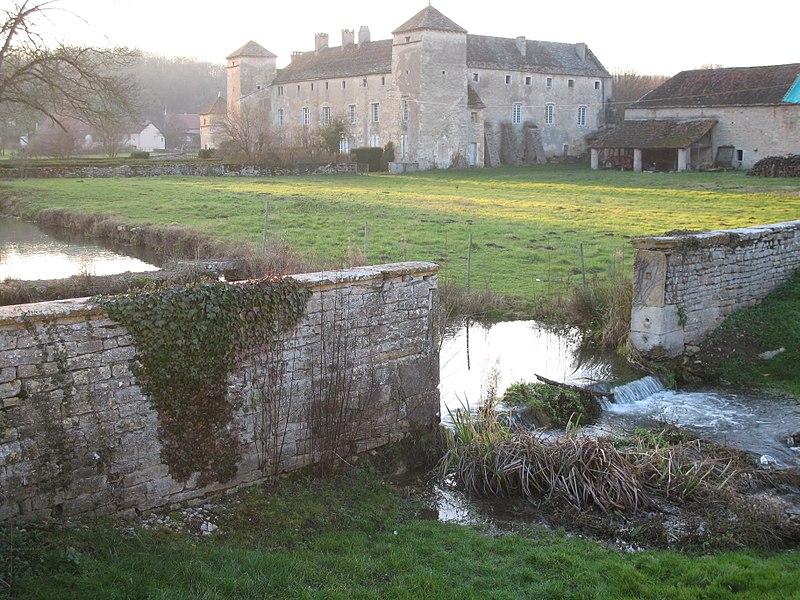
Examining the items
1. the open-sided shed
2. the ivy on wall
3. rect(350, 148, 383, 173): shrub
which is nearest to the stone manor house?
rect(350, 148, 383, 173): shrub

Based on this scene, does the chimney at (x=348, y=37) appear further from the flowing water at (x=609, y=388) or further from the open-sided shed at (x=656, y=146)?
the flowing water at (x=609, y=388)

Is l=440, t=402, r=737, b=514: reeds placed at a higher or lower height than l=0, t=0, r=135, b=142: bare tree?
lower

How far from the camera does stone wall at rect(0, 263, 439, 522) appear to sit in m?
6.50

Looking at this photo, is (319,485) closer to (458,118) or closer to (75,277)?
(75,277)

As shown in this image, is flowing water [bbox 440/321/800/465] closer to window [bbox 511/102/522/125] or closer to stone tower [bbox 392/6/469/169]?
stone tower [bbox 392/6/469/169]

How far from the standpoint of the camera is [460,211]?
2892cm

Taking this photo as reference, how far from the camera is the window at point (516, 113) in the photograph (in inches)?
2331

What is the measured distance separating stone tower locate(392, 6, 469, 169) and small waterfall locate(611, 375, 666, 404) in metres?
42.9

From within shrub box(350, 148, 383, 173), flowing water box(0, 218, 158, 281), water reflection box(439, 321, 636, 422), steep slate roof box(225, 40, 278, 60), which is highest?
steep slate roof box(225, 40, 278, 60)

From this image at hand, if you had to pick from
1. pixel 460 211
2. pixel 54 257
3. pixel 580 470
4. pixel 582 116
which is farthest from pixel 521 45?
pixel 580 470

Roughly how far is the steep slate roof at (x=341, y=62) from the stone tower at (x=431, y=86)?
Result: 233 centimetres

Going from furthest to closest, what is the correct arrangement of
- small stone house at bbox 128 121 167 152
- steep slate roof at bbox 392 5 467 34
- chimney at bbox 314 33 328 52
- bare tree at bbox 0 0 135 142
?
small stone house at bbox 128 121 167 152 → chimney at bbox 314 33 328 52 → steep slate roof at bbox 392 5 467 34 → bare tree at bbox 0 0 135 142

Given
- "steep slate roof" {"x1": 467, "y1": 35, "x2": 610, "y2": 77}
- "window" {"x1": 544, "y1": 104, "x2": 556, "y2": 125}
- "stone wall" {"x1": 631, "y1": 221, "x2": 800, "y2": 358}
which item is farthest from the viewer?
"window" {"x1": 544, "y1": 104, "x2": 556, "y2": 125}

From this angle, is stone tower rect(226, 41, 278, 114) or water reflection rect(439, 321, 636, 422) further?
stone tower rect(226, 41, 278, 114)
